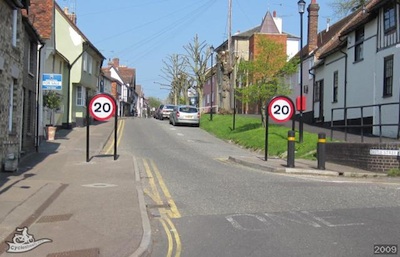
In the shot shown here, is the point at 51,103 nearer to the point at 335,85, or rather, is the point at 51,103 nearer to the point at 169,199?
the point at 169,199

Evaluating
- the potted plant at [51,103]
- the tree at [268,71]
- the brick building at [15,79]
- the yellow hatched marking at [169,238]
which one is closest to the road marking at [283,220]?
the yellow hatched marking at [169,238]

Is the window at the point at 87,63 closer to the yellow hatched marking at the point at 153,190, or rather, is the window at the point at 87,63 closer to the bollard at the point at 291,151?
the yellow hatched marking at the point at 153,190

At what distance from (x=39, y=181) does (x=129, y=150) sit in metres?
9.97

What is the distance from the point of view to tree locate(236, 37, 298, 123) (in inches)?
1029

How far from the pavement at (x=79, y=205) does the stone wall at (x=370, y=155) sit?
0.47m

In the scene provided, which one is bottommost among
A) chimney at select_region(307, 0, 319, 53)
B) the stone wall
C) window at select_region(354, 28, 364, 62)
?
the stone wall

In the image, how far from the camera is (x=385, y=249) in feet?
21.4

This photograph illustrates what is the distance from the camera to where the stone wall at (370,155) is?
49.9ft

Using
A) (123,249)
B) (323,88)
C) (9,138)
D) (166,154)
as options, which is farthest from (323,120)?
(123,249)

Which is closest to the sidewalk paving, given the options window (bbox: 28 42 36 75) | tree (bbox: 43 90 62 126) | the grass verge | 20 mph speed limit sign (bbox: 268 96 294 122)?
window (bbox: 28 42 36 75)

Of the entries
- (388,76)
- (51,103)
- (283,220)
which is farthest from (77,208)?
(388,76)

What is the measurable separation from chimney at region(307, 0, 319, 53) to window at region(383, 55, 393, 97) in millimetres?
16162

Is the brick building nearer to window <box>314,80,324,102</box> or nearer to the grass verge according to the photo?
the grass verge

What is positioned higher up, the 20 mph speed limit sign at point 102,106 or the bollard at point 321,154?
the 20 mph speed limit sign at point 102,106
